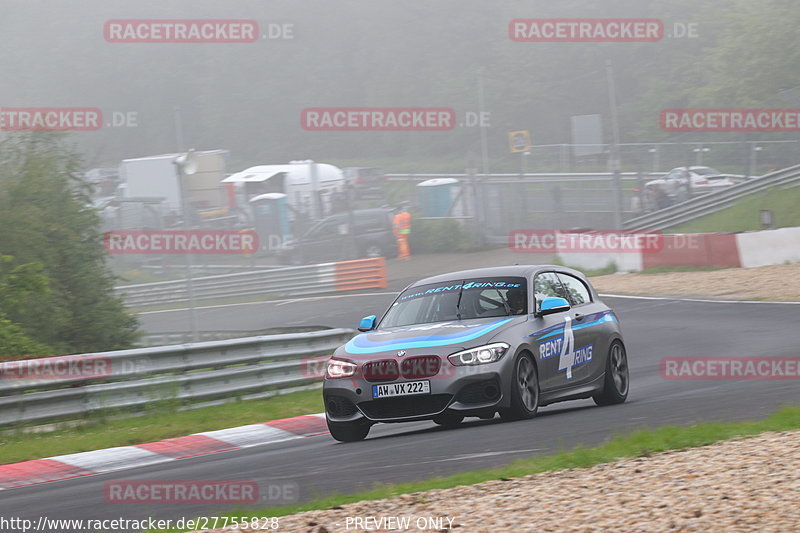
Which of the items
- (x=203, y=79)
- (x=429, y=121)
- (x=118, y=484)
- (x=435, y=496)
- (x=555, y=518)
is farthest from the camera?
(x=203, y=79)

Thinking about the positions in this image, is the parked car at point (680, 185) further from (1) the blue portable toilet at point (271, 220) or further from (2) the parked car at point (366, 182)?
(1) the blue portable toilet at point (271, 220)

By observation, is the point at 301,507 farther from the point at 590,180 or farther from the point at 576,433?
the point at 590,180

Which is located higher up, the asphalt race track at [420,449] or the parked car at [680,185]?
the parked car at [680,185]

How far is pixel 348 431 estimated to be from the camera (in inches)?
393

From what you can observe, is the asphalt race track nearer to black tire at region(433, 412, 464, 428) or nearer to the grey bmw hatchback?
black tire at region(433, 412, 464, 428)

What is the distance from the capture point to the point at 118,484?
337 inches

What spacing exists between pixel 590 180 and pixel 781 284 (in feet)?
49.0

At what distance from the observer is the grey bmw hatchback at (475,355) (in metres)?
9.45

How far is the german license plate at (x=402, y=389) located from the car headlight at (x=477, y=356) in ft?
0.99

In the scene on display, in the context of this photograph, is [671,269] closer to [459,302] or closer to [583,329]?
[583,329]

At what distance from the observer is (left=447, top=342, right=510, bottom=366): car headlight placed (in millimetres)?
9445

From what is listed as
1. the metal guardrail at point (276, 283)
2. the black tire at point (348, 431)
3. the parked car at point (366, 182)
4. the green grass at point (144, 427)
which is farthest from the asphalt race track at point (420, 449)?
the parked car at point (366, 182)

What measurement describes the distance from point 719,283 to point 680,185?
13.0 meters

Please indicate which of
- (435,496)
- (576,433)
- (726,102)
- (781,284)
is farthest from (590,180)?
(435,496)
